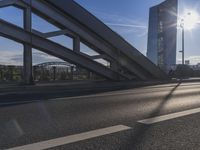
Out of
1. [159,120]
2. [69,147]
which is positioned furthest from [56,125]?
[159,120]

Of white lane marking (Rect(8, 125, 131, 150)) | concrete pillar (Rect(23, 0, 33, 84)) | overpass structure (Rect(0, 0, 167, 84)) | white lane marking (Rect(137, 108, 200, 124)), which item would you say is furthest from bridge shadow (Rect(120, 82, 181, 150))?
concrete pillar (Rect(23, 0, 33, 84))

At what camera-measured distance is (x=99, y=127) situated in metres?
7.04

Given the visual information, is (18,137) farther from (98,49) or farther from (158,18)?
(158,18)

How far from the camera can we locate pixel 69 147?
5457mm

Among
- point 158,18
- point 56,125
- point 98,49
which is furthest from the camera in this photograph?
point 158,18

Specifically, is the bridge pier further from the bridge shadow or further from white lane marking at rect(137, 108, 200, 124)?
the bridge shadow

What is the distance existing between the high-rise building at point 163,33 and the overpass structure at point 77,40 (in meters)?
25.6

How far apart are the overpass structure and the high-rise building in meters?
25.6

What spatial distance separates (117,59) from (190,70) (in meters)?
20.2

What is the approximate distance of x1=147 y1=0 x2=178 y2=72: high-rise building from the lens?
183 ft

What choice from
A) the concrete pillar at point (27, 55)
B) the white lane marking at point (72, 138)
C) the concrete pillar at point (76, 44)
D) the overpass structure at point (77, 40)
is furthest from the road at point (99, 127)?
the concrete pillar at point (76, 44)

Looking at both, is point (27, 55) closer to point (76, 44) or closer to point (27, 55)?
point (27, 55)

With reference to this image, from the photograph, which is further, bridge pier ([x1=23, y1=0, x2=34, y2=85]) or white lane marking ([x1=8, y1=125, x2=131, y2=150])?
bridge pier ([x1=23, y1=0, x2=34, y2=85])

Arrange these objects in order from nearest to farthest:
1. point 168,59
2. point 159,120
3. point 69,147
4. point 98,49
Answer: point 69,147, point 159,120, point 98,49, point 168,59
